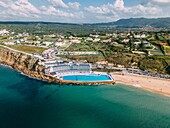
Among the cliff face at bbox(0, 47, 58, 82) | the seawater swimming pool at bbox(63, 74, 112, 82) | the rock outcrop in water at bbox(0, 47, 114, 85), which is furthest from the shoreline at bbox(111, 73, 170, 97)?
the cliff face at bbox(0, 47, 58, 82)

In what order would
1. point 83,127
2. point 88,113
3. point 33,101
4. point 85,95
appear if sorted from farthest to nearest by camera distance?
point 85,95 < point 33,101 < point 88,113 < point 83,127

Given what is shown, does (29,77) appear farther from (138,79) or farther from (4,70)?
(138,79)

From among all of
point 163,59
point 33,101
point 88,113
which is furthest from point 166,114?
point 163,59

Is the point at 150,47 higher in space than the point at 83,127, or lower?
higher

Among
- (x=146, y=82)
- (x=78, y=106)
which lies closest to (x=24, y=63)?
(x=78, y=106)

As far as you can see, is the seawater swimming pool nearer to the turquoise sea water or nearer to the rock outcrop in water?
the rock outcrop in water
